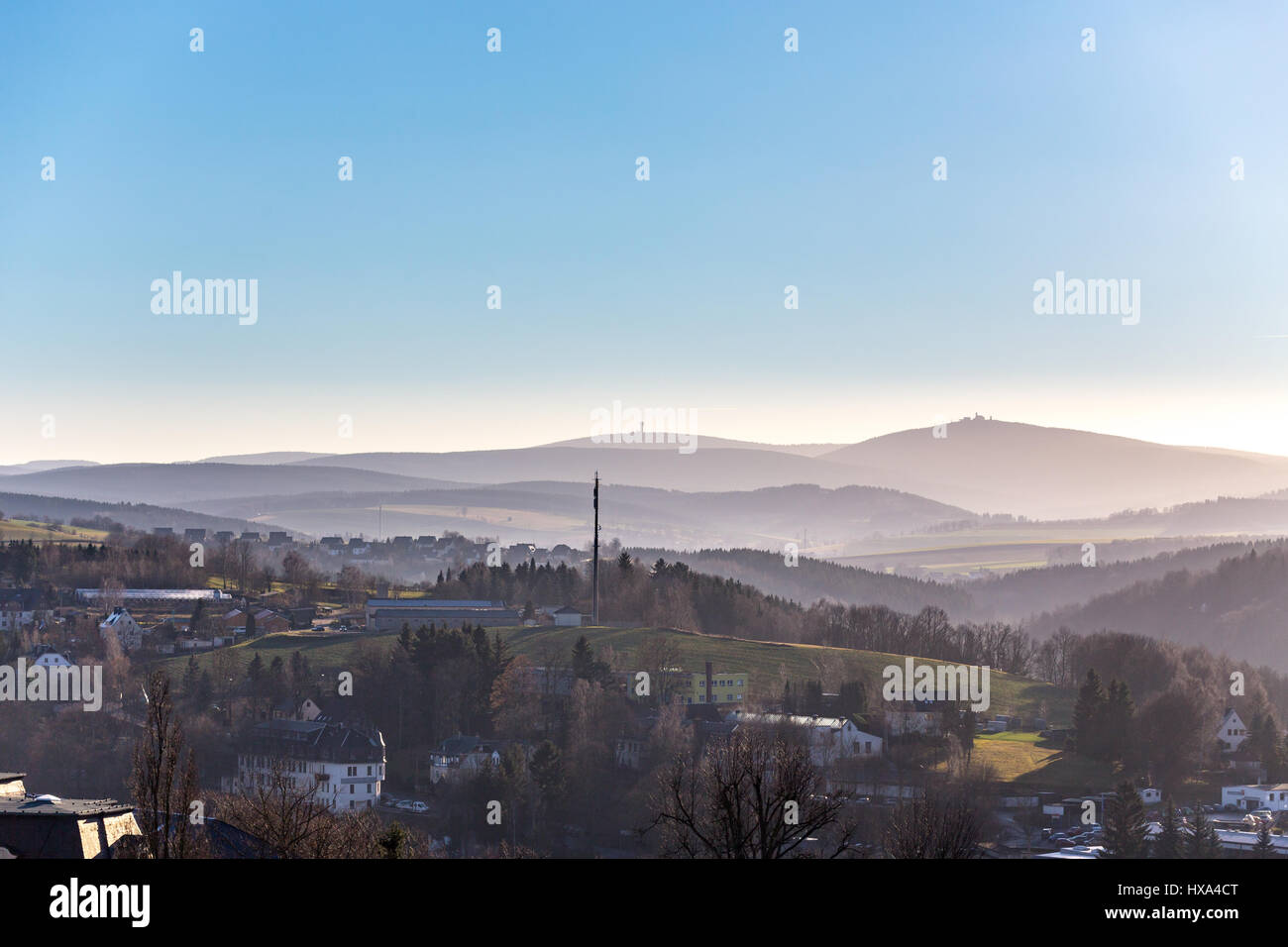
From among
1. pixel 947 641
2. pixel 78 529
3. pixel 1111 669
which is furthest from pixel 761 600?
pixel 78 529

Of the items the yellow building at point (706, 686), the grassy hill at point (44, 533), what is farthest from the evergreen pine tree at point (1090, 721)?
the grassy hill at point (44, 533)

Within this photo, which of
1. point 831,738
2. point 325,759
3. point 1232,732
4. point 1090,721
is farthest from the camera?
point 1232,732

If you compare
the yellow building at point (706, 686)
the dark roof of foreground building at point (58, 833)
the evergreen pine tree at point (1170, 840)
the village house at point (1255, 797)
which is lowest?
the village house at point (1255, 797)

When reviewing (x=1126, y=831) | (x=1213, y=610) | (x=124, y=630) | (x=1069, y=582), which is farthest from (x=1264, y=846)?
(x=1069, y=582)

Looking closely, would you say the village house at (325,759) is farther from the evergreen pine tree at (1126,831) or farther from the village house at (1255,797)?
the village house at (1255,797)

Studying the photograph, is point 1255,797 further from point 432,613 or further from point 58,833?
point 432,613

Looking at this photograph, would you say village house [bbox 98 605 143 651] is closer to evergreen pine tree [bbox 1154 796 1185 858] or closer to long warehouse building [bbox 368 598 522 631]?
long warehouse building [bbox 368 598 522 631]
